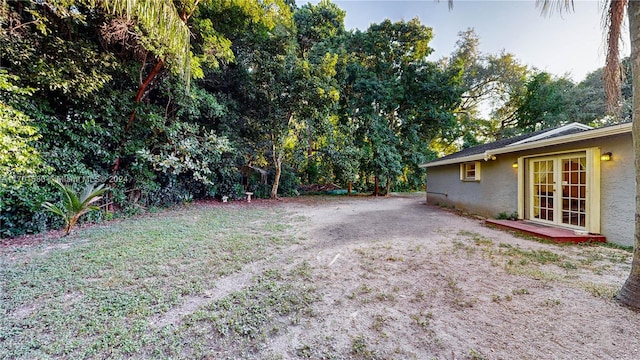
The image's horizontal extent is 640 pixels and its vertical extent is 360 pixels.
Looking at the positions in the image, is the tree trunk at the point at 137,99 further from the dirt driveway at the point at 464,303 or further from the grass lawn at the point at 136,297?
the dirt driveway at the point at 464,303

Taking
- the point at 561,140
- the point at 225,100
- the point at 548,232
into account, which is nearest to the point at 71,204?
the point at 225,100

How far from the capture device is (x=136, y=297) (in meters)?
2.42

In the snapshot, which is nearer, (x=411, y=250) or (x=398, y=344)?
(x=398, y=344)

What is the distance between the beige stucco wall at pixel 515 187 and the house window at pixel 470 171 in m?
0.16

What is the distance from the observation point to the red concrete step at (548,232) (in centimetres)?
433

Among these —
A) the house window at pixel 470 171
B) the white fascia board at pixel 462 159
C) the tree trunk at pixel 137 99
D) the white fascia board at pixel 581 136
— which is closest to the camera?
the white fascia board at pixel 581 136

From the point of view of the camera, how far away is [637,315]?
6.95 ft

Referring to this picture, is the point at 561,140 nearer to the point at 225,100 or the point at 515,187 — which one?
the point at 515,187

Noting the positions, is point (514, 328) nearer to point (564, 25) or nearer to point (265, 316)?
point (265, 316)

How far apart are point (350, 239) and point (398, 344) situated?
9.49 feet

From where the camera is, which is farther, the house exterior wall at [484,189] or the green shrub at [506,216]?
the house exterior wall at [484,189]

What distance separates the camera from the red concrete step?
433 cm

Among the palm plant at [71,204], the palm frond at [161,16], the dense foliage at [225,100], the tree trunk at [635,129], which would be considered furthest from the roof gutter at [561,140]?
the palm plant at [71,204]

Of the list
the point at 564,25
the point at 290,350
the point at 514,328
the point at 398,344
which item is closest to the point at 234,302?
the point at 290,350
